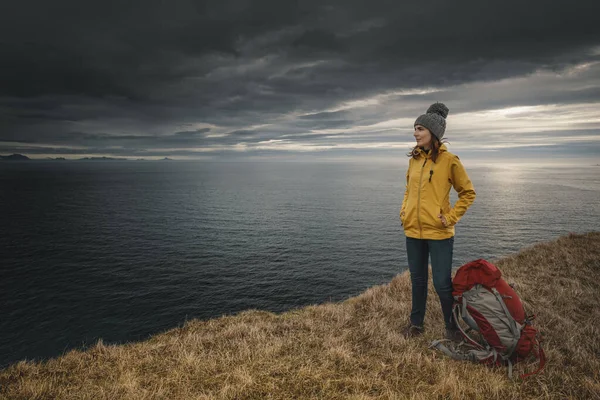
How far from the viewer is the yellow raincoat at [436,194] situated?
18.2 feet

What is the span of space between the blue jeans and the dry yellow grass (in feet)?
2.00

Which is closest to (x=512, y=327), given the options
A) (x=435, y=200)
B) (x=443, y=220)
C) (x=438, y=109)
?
(x=443, y=220)

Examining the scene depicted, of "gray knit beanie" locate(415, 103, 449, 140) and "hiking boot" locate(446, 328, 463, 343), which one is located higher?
"gray knit beanie" locate(415, 103, 449, 140)

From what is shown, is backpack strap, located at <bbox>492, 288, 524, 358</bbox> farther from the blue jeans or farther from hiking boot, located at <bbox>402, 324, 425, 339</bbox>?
hiking boot, located at <bbox>402, 324, 425, 339</bbox>

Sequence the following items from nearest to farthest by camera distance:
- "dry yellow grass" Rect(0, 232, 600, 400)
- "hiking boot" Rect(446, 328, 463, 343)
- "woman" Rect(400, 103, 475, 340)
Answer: "dry yellow grass" Rect(0, 232, 600, 400)
"woman" Rect(400, 103, 475, 340)
"hiking boot" Rect(446, 328, 463, 343)

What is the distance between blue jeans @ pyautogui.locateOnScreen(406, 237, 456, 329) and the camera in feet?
18.8

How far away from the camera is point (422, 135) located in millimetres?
5621

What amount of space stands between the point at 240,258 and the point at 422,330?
34.8 metres

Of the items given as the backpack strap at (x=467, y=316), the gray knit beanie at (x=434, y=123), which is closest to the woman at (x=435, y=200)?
the gray knit beanie at (x=434, y=123)

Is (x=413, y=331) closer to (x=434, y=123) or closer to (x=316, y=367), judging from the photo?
(x=316, y=367)

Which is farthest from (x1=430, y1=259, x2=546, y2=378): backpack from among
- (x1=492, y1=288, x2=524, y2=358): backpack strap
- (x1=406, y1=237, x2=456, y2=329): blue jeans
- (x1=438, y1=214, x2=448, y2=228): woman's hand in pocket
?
(x1=438, y1=214, x2=448, y2=228): woman's hand in pocket

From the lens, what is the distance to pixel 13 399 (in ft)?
14.1

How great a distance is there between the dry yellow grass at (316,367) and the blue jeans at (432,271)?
609mm

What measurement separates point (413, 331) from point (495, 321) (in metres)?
1.82
